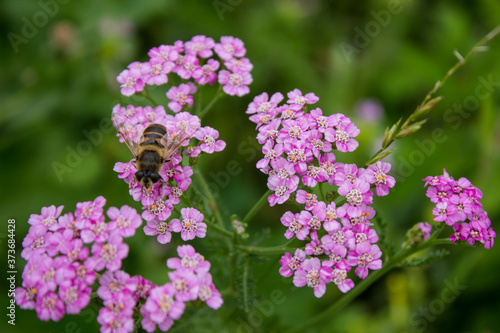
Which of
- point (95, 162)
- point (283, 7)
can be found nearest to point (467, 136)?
point (283, 7)

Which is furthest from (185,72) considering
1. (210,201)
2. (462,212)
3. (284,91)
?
(284,91)

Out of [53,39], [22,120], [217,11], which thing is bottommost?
[22,120]

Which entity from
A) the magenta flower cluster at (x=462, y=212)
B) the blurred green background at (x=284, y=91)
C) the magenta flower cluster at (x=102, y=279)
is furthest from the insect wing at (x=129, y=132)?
the magenta flower cluster at (x=462, y=212)

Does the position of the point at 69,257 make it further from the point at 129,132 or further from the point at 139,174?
the point at 129,132

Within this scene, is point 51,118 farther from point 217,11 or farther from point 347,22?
point 347,22

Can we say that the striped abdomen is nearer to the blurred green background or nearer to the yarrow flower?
the yarrow flower
